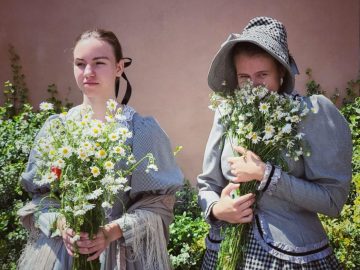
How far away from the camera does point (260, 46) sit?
2.14 meters

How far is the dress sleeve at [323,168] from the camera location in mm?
2016

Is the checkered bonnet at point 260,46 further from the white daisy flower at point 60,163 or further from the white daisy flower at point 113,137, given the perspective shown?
Answer: the white daisy flower at point 60,163

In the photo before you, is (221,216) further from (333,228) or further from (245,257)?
(333,228)

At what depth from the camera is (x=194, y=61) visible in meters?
4.72

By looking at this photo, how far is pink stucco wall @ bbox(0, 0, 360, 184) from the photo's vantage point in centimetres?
468

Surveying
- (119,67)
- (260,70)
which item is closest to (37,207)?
(119,67)

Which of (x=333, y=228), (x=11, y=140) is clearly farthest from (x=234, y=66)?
(x=11, y=140)

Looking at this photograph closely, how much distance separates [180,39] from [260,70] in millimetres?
2666

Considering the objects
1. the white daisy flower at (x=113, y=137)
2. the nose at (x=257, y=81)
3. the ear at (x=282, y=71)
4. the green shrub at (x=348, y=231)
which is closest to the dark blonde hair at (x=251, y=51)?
the ear at (x=282, y=71)

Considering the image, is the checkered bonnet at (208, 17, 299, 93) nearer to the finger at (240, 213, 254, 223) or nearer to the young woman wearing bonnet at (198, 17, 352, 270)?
the young woman wearing bonnet at (198, 17, 352, 270)

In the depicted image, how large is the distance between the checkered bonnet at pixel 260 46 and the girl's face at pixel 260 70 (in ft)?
0.15

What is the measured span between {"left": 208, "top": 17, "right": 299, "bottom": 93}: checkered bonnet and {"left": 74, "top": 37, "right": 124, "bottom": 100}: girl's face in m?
0.48

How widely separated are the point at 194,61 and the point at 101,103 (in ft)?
8.10

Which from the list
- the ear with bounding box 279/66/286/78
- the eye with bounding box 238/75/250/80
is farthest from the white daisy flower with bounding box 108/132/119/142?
the ear with bounding box 279/66/286/78
